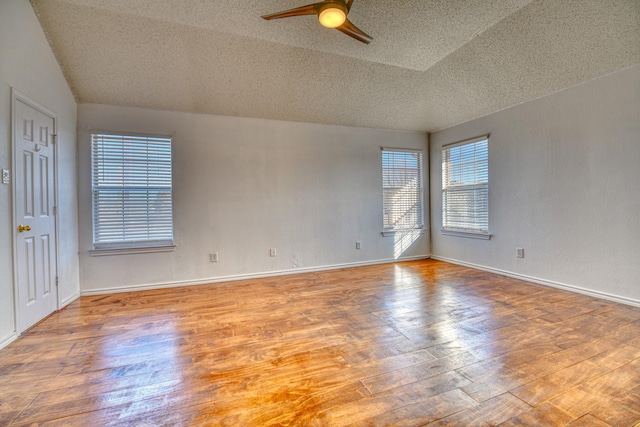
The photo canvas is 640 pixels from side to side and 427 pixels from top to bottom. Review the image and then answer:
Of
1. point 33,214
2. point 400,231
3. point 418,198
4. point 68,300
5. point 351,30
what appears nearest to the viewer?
point 351,30

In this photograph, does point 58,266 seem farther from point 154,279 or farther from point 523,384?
point 523,384

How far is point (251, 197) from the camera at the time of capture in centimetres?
434

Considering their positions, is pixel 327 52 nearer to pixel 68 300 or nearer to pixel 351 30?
pixel 351 30

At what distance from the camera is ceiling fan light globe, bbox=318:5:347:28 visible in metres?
2.00

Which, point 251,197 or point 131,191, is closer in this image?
point 131,191

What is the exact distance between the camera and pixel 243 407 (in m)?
1.57

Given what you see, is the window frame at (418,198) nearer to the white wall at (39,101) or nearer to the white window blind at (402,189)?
the white window blind at (402,189)

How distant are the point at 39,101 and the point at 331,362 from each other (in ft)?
12.1

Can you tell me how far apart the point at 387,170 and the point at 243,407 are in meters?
4.46

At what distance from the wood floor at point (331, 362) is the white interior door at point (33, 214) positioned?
0.96 ft

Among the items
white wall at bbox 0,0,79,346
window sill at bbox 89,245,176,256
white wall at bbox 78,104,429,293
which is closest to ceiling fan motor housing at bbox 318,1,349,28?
white wall at bbox 78,104,429,293

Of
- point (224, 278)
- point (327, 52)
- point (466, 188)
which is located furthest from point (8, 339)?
point (466, 188)

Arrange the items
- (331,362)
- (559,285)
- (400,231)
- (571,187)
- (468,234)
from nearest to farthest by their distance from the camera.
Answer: (331,362)
(571,187)
(559,285)
(468,234)
(400,231)

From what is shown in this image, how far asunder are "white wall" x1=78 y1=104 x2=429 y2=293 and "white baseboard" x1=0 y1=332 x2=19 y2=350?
1.29 m
